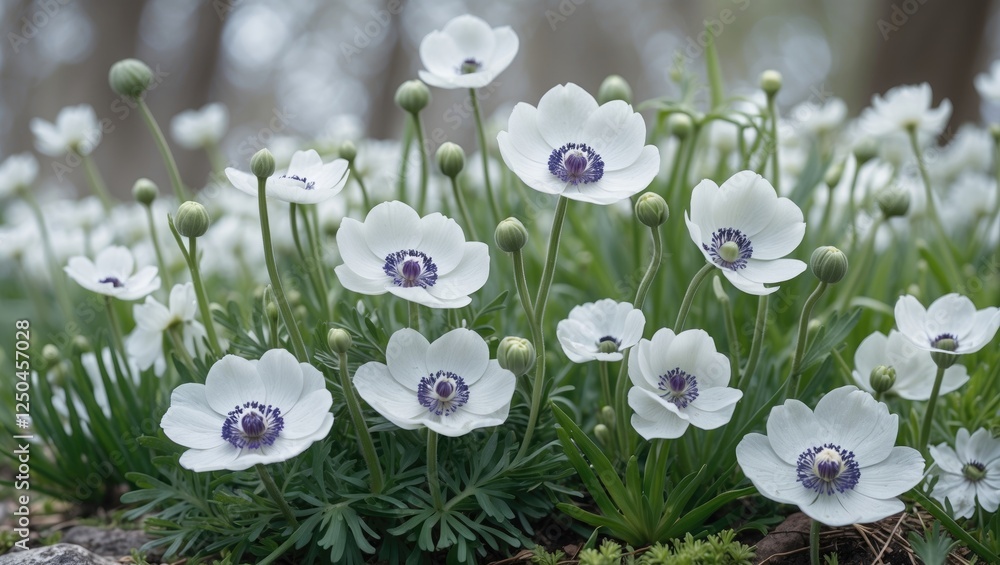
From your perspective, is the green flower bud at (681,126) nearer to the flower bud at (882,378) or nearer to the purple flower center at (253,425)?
the flower bud at (882,378)

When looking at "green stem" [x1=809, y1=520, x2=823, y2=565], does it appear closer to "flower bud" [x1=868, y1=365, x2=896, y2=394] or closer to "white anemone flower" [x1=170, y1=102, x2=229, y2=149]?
"flower bud" [x1=868, y1=365, x2=896, y2=394]

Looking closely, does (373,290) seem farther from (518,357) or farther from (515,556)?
(515,556)

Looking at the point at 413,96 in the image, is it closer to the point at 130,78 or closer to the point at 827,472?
the point at 130,78

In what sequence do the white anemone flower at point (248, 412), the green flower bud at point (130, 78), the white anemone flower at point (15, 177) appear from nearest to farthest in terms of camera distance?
the white anemone flower at point (248, 412) → the green flower bud at point (130, 78) → the white anemone flower at point (15, 177)

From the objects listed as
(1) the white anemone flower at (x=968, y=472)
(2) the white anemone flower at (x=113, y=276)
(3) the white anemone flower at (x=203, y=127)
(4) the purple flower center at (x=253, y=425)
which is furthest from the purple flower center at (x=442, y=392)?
(3) the white anemone flower at (x=203, y=127)

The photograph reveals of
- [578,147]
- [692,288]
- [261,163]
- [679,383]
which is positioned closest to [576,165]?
[578,147]

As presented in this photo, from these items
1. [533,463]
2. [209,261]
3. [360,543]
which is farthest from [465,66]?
[209,261]
